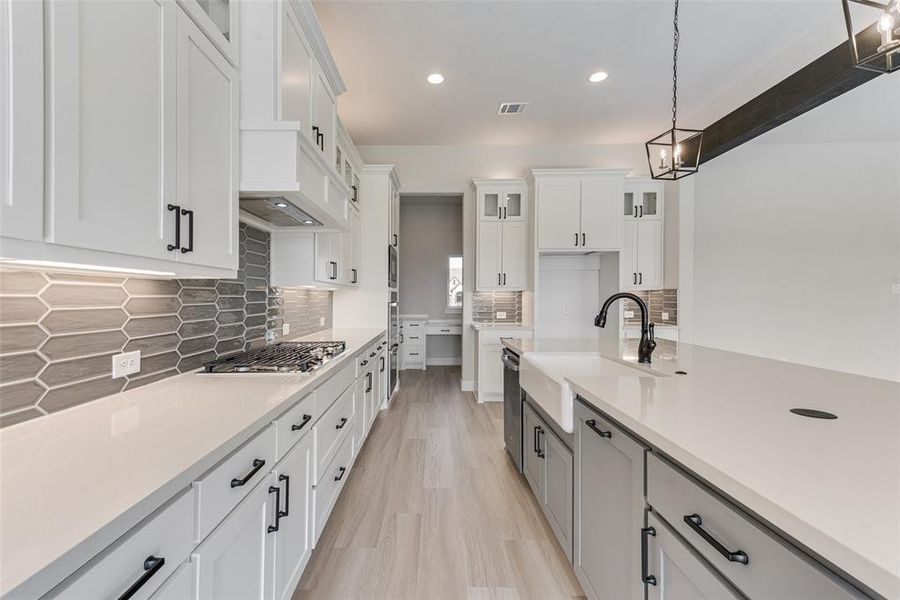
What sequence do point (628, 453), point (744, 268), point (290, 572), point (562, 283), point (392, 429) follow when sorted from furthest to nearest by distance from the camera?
point (562, 283)
point (744, 268)
point (392, 429)
point (290, 572)
point (628, 453)

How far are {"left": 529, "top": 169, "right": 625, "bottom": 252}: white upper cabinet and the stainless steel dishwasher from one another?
212cm

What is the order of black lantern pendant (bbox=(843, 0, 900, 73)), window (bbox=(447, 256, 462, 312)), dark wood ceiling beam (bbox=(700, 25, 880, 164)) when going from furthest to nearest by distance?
window (bbox=(447, 256, 462, 312)) < dark wood ceiling beam (bbox=(700, 25, 880, 164)) < black lantern pendant (bbox=(843, 0, 900, 73))

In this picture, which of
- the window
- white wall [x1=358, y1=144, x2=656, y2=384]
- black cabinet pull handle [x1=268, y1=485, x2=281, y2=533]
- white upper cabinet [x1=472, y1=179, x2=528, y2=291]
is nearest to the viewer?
black cabinet pull handle [x1=268, y1=485, x2=281, y2=533]

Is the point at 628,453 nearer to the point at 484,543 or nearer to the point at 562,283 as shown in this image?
the point at 484,543

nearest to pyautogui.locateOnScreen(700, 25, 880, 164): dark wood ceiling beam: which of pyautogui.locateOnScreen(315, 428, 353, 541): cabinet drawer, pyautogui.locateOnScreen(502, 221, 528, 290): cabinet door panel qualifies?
pyautogui.locateOnScreen(502, 221, 528, 290): cabinet door panel

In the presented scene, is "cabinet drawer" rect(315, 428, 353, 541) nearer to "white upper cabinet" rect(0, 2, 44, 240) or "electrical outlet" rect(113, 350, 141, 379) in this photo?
"electrical outlet" rect(113, 350, 141, 379)

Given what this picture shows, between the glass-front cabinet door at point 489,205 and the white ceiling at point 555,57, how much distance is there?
77 centimetres

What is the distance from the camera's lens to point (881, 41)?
1398 mm

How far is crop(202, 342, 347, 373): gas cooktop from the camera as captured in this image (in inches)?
61.9

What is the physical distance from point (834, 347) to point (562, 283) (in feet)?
10.7

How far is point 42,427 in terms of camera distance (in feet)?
3.05

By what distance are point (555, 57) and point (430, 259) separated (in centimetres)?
428

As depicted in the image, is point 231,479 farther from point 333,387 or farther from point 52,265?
point 333,387

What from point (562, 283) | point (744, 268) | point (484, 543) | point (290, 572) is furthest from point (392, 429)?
point (744, 268)
